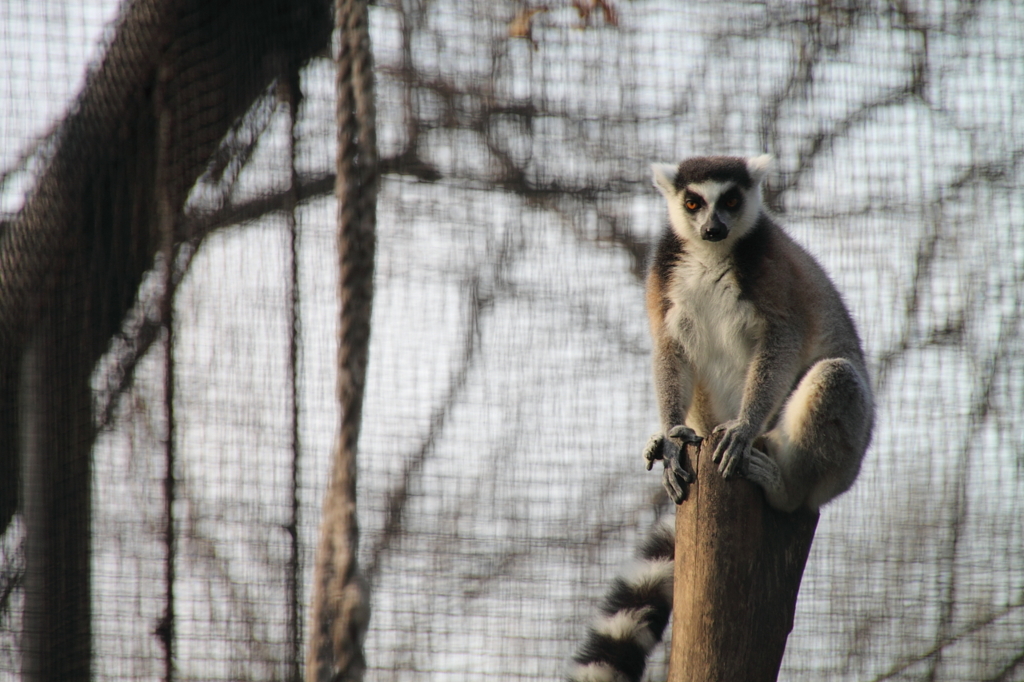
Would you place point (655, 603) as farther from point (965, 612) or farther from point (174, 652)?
point (965, 612)

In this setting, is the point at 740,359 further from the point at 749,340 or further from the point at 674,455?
the point at 674,455

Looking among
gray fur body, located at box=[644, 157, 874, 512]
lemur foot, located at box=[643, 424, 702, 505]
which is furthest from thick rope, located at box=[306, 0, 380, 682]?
gray fur body, located at box=[644, 157, 874, 512]

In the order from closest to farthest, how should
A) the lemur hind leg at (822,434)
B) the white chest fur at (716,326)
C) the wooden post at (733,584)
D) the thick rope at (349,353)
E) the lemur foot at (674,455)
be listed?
the thick rope at (349,353) < the wooden post at (733,584) < the lemur foot at (674,455) < the lemur hind leg at (822,434) < the white chest fur at (716,326)

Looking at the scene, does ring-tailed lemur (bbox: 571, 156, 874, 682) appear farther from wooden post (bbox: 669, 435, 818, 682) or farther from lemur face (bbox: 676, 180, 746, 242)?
wooden post (bbox: 669, 435, 818, 682)

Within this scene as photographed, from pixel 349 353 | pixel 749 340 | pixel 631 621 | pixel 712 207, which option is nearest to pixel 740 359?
pixel 749 340

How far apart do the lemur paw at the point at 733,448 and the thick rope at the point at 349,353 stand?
1.01 metres

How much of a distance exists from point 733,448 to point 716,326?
0.47 m

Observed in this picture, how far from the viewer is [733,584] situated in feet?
4.80

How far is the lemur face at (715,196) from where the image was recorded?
2.21 meters

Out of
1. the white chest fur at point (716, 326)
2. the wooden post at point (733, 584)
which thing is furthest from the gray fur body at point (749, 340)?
the wooden post at point (733, 584)

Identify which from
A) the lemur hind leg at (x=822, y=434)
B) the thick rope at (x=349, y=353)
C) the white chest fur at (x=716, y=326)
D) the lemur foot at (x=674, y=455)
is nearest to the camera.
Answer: the thick rope at (x=349, y=353)

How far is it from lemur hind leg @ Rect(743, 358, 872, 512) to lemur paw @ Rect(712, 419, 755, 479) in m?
0.04

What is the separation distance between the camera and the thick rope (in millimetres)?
732

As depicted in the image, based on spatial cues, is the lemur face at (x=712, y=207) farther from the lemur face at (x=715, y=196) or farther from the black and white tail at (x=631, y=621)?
the black and white tail at (x=631, y=621)
